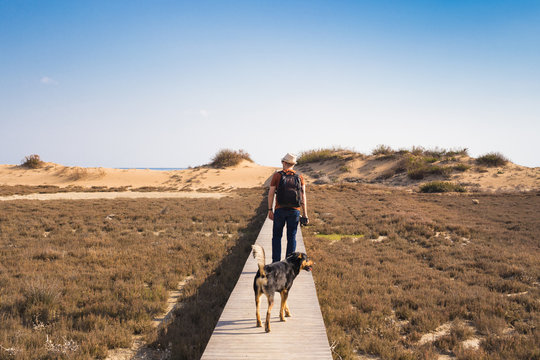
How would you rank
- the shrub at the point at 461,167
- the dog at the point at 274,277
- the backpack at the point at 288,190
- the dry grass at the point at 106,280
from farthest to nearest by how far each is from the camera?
the shrub at the point at 461,167 → the backpack at the point at 288,190 → the dry grass at the point at 106,280 → the dog at the point at 274,277

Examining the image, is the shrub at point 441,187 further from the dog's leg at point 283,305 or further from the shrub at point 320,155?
the dog's leg at point 283,305

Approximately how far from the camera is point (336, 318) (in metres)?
5.04

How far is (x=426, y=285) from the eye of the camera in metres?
6.57

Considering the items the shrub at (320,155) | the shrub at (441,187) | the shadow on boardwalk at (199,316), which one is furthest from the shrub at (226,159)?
the shadow on boardwalk at (199,316)

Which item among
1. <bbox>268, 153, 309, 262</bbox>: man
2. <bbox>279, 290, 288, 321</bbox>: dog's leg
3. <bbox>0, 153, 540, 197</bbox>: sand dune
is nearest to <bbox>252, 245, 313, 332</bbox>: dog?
<bbox>279, 290, 288, 321</bbox>: dog's leg

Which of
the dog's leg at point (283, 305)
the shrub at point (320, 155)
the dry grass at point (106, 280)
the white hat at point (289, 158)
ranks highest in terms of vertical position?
the shrub at point (320, 155)

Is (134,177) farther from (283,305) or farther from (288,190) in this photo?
(283,305)

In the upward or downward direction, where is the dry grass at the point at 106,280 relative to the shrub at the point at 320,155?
downward

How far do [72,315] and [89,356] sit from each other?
143cm

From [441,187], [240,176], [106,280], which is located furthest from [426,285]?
[240,176]

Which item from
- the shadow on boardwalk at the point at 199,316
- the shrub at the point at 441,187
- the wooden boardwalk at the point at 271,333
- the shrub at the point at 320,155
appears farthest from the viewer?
the shrub at the point at 320,155

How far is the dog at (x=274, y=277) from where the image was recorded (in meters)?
3.90

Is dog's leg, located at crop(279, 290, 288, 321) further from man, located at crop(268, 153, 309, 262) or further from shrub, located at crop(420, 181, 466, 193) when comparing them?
shrub, located at crop(420, 181, 466, 193)

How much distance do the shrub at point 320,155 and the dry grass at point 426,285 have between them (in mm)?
30229
